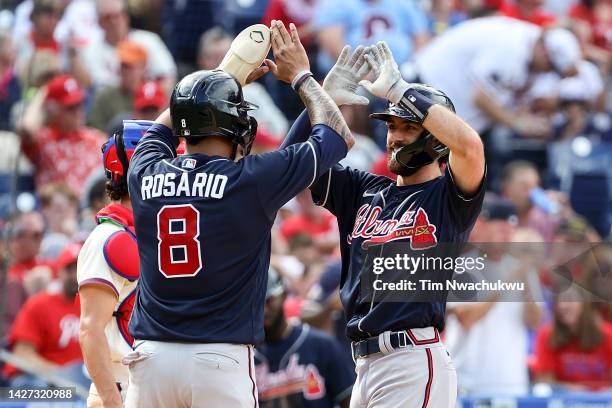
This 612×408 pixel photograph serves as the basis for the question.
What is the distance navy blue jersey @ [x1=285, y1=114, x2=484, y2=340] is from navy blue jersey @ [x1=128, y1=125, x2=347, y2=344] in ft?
1.84

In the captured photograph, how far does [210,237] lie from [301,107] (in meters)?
6.47

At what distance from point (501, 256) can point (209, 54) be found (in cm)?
372

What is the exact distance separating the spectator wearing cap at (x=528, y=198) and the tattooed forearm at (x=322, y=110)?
5.29 metres

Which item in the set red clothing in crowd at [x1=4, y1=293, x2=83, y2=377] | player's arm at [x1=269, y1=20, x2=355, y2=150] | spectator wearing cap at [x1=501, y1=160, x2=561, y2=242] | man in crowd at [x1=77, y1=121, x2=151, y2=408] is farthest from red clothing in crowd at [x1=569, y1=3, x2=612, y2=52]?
man in crowd at [x1=77, y1=121, x2=151, y2=408]

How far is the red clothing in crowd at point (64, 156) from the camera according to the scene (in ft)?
30.7

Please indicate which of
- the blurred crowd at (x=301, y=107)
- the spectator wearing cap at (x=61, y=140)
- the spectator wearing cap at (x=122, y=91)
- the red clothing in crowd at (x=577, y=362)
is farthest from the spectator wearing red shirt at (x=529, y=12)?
the spectator wearing cap at (x=61, y=140)

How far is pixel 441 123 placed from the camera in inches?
174

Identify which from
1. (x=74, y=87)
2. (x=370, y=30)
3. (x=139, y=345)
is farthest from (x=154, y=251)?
(x=370, y=30)

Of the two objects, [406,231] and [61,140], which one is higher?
[406,231]

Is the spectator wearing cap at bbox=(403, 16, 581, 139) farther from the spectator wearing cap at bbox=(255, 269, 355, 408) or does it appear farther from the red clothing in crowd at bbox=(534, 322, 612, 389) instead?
the spectator wearing cap at bbox=(255, 269, 355, 408)

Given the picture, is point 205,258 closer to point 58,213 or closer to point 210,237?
point 210,237

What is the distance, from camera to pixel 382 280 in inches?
177

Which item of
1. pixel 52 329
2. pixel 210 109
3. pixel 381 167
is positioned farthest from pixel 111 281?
pixel 381 167

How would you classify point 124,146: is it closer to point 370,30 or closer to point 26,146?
point 26,146
